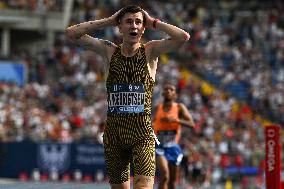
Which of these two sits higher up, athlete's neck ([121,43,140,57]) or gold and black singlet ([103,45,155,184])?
Answer: athlete's neck ([121,43,140,57])

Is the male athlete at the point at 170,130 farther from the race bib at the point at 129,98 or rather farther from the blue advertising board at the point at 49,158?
the blue advertising board at the point at 49,158

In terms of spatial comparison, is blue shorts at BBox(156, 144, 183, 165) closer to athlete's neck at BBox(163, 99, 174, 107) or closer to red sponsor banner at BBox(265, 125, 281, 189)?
athlete's neck at BBox(163, 99, 174, 107)

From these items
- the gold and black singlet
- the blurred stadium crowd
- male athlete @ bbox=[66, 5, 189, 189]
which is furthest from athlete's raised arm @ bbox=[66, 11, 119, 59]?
the blurred stadium crowd

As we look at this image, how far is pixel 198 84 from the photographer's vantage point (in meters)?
34.6

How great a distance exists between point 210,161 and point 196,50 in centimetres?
1013

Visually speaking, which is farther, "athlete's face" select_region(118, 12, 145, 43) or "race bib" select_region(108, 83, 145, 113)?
"race bib" select_region(108, 83, 145, 113)

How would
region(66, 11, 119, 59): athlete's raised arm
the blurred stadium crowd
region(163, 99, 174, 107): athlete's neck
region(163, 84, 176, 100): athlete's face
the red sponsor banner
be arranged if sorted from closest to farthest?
region(66, 11, 119, 59): athlete's raised arm → the red sponsor banner → region(163, 84, 176, 100): athlete's face → region(163, 99, 174, 107): athlete's neck → the blurred stadium crowd

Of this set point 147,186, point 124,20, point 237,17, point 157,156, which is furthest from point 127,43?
point 237,17

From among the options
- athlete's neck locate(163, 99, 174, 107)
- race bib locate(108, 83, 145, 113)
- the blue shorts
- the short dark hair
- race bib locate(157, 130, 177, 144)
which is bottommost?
the blue shorts

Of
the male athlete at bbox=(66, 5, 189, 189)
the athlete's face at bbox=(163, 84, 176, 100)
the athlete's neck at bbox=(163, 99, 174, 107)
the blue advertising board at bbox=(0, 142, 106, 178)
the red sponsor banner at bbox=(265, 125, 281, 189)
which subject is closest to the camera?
the male athlete at bbox=(66, 5, 189, 189)

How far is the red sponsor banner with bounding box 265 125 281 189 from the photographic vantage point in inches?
471

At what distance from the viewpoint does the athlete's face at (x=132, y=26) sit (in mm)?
8711

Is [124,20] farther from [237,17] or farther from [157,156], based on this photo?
[237,17]

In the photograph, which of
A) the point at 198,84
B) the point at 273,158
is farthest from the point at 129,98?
the point at 198,84
